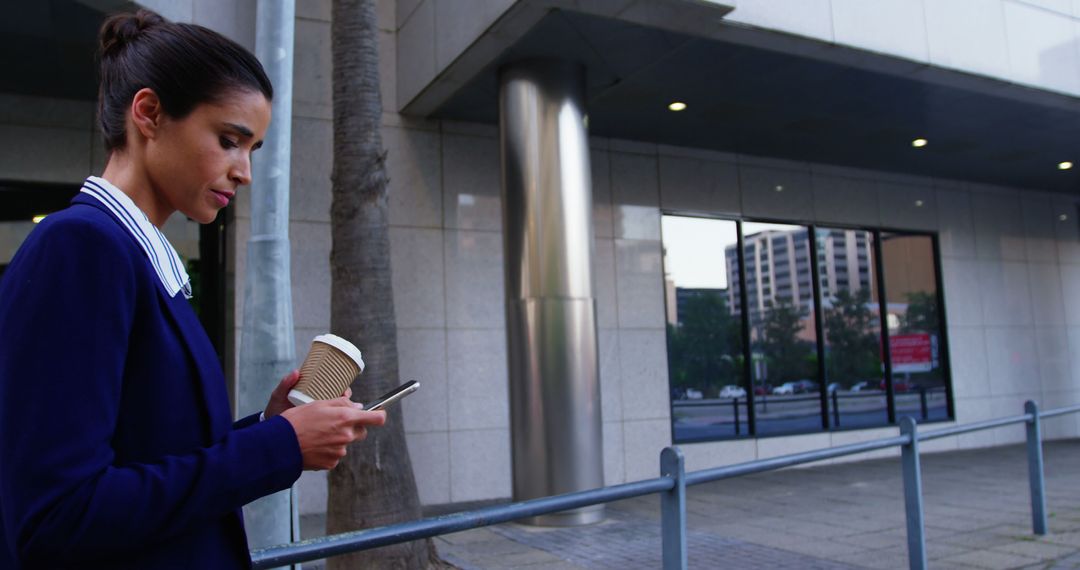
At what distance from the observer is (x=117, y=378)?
1.11 metres

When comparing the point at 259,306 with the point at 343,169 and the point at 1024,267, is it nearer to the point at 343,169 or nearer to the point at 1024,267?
the point at 343,169

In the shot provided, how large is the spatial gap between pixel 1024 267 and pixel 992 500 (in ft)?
26.1

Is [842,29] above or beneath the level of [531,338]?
above

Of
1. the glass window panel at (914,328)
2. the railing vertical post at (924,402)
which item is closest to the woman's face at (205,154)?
the glass window panel at (914,328)

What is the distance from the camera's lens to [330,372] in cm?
150

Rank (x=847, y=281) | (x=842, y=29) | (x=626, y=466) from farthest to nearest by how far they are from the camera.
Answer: (x=847, y=281) → (x=626, y=466) → (x=842, y=29)

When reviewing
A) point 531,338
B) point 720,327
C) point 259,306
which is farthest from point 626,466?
point 259,306

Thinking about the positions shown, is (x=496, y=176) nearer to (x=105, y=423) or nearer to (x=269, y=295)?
(x=269, y=295)

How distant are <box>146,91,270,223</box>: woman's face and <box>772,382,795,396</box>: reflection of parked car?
11.9m

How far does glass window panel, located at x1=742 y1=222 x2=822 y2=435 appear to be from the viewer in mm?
12289

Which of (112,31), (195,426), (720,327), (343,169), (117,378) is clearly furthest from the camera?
(720,327)

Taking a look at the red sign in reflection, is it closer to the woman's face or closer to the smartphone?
the smartphone

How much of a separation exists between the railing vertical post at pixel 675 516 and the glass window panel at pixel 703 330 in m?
8.07

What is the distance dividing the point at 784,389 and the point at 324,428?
39.5 feet
